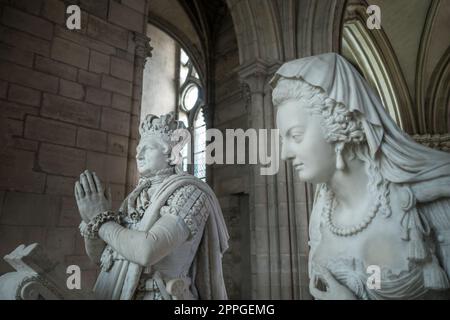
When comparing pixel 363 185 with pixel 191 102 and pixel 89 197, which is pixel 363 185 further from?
pixel 191 102

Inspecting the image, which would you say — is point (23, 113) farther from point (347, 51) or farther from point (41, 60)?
point (347, 51)

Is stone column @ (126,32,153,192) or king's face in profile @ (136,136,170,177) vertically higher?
stone column @ (126,32,153,192)

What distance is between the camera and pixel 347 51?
11250 millimetres

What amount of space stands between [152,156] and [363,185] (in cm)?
115

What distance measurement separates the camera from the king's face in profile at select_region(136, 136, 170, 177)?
1.95 m

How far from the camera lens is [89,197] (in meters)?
1.69

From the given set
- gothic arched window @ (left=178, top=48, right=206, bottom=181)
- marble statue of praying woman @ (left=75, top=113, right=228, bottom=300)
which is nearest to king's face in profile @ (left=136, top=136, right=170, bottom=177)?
marble statue of praying woman @ (left=75, top=113, right=228, bottom=300)

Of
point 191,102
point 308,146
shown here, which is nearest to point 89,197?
point 308,146

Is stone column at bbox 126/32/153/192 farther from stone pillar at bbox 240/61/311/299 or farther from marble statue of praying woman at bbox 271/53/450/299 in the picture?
marble statue of praying woman at bbox 271/53/450/299

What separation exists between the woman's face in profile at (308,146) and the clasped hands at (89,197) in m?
0.97

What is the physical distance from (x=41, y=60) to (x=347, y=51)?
966 centimetres

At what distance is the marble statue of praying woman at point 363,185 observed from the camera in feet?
3.49
